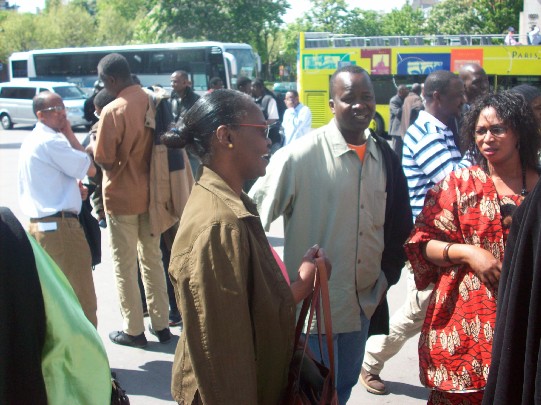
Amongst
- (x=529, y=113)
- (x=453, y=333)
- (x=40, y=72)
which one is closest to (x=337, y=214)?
(x=453, y=333)

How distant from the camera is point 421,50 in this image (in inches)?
784

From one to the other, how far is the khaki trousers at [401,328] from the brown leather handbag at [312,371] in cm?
164

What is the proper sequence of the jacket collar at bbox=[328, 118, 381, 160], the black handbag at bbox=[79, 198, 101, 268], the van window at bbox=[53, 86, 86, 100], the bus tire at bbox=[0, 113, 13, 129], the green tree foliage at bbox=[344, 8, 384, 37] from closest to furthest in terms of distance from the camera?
the jacket collar at bbox=[328, 118, 381, 160] → the black handbag at bbox=[79, 198, 101, 268] → the van window at bbox=[53, 86, 86, 100] → the bus tire at bbox=[0, 113, 13, 129] → the green tree foliage at bbox=[344, 8, 384, 37]

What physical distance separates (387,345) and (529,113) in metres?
1.88

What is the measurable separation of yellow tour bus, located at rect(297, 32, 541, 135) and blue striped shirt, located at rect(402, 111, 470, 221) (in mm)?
14922

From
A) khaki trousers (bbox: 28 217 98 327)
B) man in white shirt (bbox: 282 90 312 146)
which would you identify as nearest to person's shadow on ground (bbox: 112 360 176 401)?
khaki trousers (bbox: 28 217 98 327)

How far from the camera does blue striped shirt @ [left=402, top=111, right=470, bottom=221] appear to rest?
12.6ft

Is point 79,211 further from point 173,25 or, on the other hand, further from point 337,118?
point 173,25

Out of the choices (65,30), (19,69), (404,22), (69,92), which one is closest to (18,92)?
(69,92)

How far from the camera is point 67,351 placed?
1896mm

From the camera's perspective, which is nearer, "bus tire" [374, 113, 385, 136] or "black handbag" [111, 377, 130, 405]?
"black handbag" [111, 377, 130, 405]

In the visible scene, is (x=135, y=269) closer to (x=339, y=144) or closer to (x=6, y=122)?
(x=339, y=144)

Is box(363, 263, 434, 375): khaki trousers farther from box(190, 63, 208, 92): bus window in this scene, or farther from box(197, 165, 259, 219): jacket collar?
box(190, 63, 208, 92): bus window

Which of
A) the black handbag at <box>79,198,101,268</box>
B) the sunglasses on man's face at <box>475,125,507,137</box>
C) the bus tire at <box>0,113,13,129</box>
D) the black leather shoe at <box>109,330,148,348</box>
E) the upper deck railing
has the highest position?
the upper deck railing
